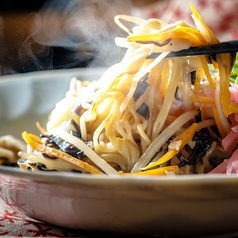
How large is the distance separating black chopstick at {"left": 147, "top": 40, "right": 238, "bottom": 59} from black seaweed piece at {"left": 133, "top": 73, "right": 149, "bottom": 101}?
8cm

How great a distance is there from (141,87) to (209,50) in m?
0.27

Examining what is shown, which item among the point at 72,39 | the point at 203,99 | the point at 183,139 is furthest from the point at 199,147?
the point at 72,39

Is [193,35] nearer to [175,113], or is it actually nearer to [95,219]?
[175,113]

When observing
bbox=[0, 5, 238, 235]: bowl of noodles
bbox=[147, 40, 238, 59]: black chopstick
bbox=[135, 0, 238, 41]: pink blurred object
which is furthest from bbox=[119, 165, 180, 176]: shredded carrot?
bbox=[135, 0, 238, 41]: pink blurred object

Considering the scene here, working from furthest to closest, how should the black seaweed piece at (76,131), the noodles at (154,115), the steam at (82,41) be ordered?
the steam at (82,41) < the black seaweed piece at (76,131) < the noodles at (154,115)

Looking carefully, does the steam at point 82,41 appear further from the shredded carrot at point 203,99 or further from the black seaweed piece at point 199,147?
the black seaweed piece at point 199,147

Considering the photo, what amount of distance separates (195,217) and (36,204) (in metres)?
0.41

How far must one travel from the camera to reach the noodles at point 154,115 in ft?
3.55

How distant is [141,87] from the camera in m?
1.15

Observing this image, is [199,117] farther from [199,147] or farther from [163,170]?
[163,170]

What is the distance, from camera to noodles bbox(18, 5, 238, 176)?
1081 millimetres

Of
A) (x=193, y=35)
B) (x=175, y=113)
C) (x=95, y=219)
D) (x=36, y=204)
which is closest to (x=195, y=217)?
(x=95, y=219)

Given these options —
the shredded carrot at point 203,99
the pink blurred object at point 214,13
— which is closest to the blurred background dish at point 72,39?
the shredded carrot at point 203,99

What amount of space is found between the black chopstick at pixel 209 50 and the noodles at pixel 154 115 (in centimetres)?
2
